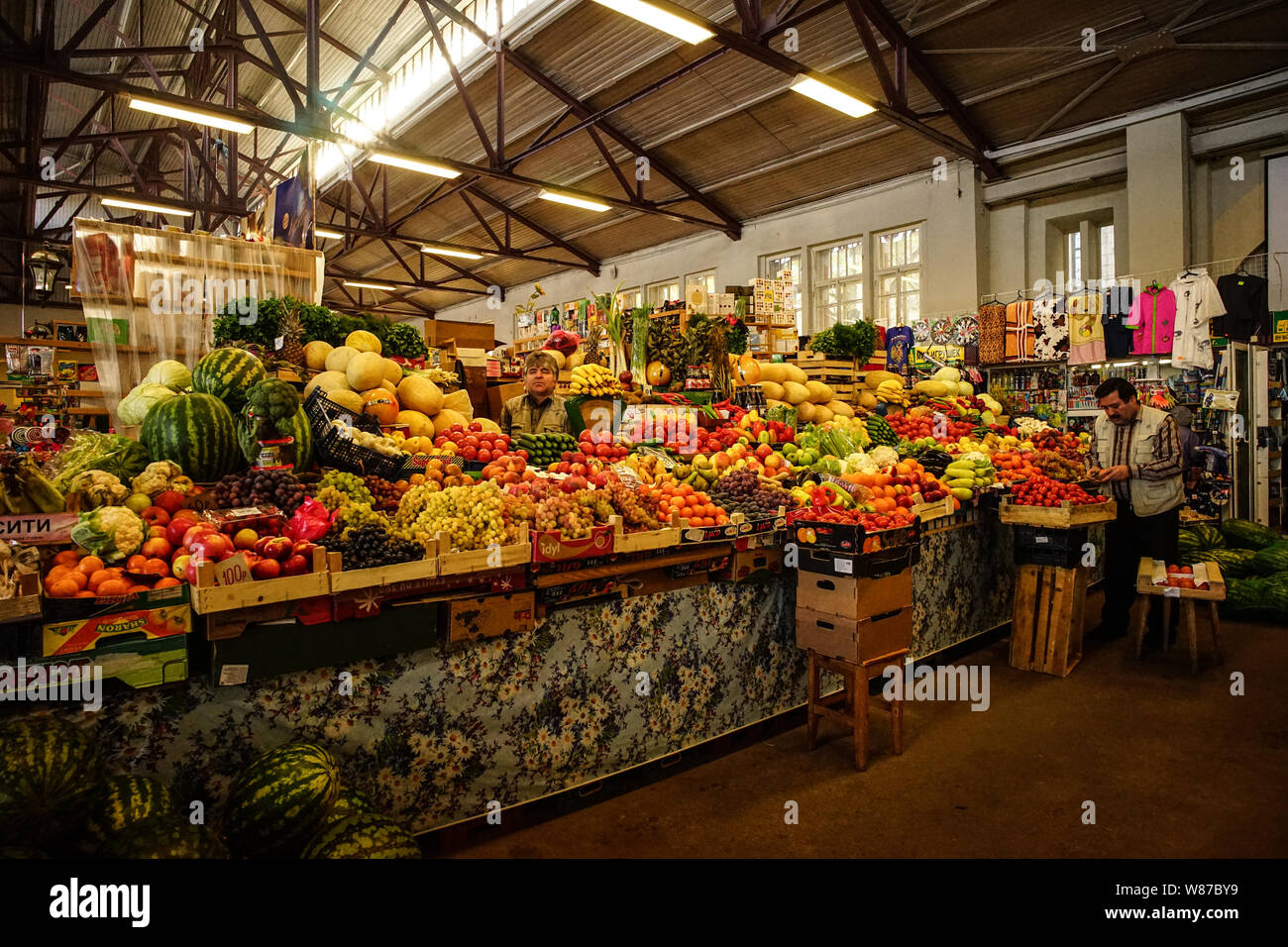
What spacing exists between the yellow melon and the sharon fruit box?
246cm

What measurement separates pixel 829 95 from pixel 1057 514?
230 inches

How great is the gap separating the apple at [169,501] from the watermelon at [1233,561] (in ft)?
24.3

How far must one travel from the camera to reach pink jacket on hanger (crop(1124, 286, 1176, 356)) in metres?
8.20

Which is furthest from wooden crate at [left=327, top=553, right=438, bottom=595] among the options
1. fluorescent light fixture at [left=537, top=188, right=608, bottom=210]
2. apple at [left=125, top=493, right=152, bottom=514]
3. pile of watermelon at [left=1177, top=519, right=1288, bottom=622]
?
fluorescent light fixture at [left=537, top=188, right=608, bottom=210]

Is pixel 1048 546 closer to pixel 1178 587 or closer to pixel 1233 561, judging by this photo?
pixel 1178 587

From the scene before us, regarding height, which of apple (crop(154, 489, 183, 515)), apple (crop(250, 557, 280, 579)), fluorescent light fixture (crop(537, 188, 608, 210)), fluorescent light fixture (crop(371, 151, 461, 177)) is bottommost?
apple (crop(250, 557, 280, 579))

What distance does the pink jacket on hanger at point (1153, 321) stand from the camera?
26.9ft

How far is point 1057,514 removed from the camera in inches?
173

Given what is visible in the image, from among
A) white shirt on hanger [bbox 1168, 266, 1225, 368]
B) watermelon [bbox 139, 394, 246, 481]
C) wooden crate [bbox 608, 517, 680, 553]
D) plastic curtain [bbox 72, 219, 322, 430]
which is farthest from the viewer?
white shirt on hanger [bbox 1168, 266, 1225, 368]

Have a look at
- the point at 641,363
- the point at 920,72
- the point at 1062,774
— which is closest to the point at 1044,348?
the point at 920,72

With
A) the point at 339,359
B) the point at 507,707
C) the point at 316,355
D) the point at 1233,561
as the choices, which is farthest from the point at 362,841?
the point at 1233,561

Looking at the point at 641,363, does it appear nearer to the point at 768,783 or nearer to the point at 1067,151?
the point at 768,783

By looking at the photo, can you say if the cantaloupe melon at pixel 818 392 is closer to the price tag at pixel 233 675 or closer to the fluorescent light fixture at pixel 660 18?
the fluorescent light fixture at pixel 660 18

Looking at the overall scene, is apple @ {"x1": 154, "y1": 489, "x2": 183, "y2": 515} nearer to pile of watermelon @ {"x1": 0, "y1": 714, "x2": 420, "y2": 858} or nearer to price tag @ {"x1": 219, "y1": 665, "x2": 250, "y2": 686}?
price tag @ {"x1": 219, "y1": 665, "x2": 250, "y2": 686}
